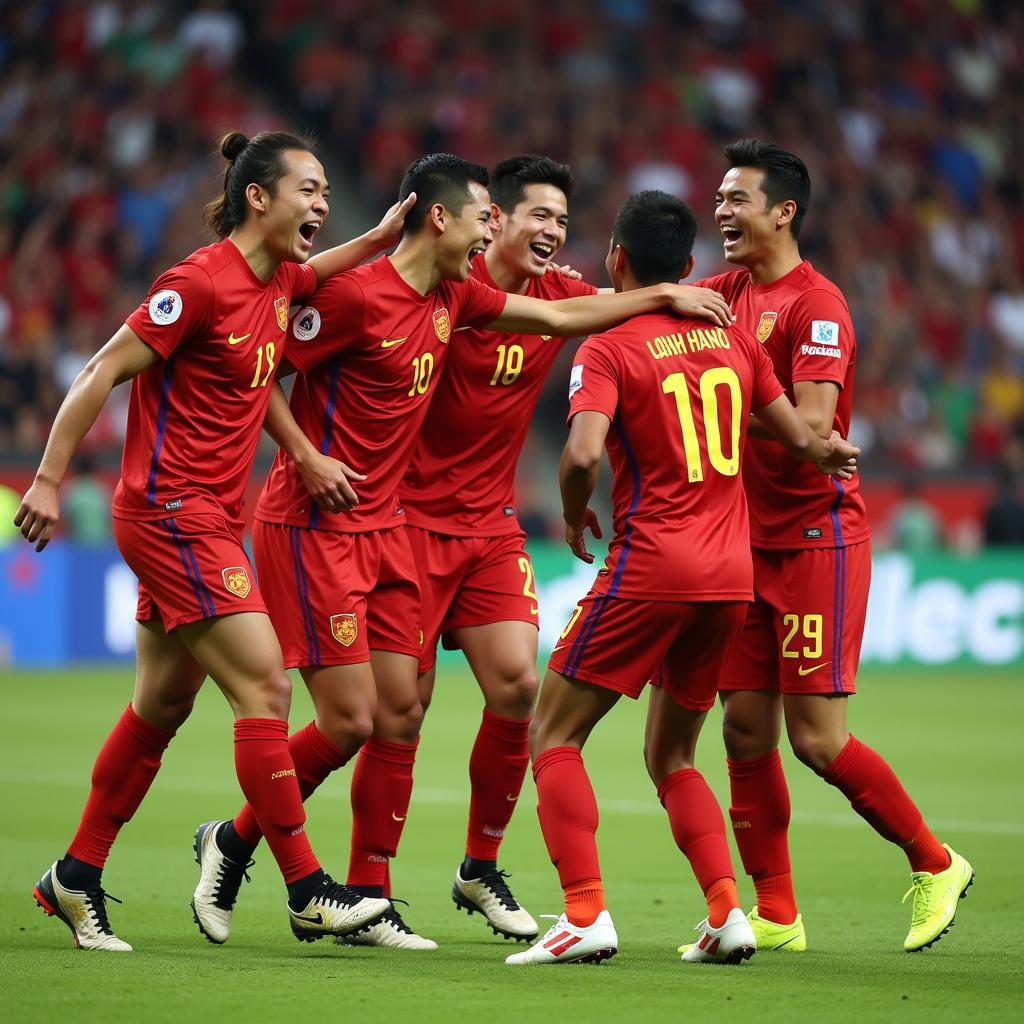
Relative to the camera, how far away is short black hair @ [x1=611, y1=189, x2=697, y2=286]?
5.52 m

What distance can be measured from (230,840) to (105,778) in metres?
0.46

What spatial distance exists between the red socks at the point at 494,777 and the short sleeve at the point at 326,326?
1435mm

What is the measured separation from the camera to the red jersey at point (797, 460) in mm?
5840

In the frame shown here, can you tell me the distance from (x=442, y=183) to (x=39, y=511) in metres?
1.77

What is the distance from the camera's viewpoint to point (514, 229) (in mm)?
6520

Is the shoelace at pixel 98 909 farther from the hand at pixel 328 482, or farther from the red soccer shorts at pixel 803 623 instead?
the red soccer shorts at pixel 803 623

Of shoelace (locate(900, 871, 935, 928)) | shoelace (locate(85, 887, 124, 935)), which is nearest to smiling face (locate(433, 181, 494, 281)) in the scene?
shoelace (locate(85, 887, 124, 935))

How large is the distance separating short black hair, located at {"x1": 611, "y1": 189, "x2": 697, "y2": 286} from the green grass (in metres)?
2.13

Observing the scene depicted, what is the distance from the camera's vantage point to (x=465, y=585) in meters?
6.38

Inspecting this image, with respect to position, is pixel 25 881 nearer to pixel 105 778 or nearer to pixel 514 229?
pixel 105 778

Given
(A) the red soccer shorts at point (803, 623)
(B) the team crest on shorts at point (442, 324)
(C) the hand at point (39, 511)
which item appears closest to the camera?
(C) the hand at point (39, 511)

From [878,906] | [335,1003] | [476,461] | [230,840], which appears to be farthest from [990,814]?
[335,1003]

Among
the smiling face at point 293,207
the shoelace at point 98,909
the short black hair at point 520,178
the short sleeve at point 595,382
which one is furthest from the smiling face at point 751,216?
the shoelace at point 98,909

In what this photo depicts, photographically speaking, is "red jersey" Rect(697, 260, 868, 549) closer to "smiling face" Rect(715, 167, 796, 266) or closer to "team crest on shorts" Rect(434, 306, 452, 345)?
"smiling face" Rect(715, 167, 796, 266)
